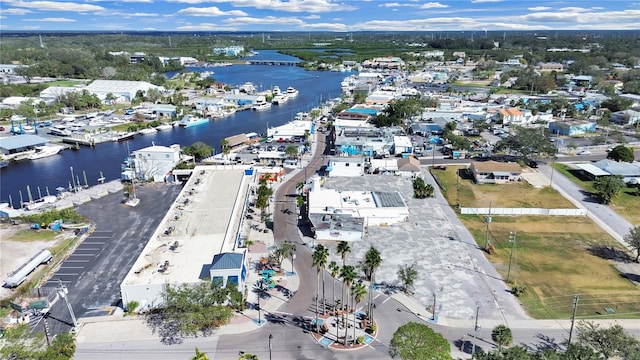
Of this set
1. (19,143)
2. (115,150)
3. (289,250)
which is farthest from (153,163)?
(19,143)

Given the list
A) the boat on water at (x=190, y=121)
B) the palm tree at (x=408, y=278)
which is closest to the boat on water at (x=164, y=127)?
the boat on water at (x=190, y=121)

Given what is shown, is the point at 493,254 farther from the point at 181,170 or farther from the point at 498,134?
the point at 498,134

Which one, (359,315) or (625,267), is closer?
(359,315)

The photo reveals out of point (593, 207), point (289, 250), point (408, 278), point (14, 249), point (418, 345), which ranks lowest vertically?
point (593, 207)

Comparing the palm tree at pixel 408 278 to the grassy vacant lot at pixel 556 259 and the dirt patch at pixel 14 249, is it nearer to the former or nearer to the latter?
the grassy vacant lot at pixel 556 259

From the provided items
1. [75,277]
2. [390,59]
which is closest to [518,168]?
[75,277]

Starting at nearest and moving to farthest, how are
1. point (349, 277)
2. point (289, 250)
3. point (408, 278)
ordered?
point (349, 277)
point (408, 278)
point (289, 250)

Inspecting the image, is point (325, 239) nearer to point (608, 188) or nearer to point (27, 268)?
point (27, 268)

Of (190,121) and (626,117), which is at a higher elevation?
(626,117)
